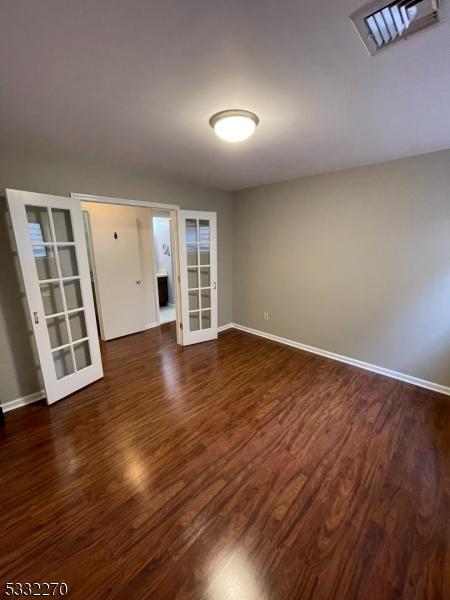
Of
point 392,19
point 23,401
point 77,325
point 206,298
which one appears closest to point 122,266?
point 206,298

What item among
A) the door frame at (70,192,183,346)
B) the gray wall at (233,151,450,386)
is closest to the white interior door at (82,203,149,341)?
the door frame at (70,192,183,346)

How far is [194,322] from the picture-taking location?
411 cm

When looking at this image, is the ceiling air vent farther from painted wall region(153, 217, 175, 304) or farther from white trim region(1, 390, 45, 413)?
painted wall region(153, 217, 175, 304)

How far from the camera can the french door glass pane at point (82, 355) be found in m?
2.82

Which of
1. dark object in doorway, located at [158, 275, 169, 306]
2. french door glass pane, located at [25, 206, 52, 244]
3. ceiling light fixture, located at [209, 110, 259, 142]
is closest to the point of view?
ceiling light fixture, located at [209, 110, 259, 142]

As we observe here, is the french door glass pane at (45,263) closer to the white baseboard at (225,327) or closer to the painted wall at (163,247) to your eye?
the white baseboard at (225,327)

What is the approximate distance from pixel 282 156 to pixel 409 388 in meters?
2.90

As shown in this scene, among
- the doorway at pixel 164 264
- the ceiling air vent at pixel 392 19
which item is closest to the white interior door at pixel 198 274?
the doorway at pixel 164 264

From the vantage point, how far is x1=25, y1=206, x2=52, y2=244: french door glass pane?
7.62 feet

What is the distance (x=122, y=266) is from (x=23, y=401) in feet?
7.76

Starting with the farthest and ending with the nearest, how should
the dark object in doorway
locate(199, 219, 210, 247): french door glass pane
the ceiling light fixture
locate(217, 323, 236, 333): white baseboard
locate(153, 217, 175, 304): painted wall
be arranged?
locate(153, 217, 175, 304): painted wall, the dark object in doorway, locate(217, 323, 236, 333): white baseboard, locate(199, 219, 210, 247): french door glass pane, the ceiling light fixture

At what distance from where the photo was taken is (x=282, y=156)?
2.58m

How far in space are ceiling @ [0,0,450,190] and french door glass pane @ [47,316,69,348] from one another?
1669mm

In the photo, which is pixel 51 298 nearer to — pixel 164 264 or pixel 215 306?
pixel 215 306
